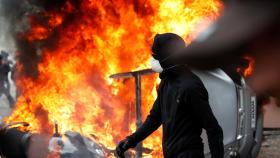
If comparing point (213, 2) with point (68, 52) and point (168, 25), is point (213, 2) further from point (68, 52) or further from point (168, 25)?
point (68, 52)

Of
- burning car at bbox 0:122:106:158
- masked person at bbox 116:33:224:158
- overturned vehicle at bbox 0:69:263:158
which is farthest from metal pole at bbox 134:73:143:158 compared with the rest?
masked person at bbox 116:33:224:158

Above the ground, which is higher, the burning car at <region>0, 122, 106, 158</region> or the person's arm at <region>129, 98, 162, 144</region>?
the person's arm at <region>129, 98, 162, 144</region>

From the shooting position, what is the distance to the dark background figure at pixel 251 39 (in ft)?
25.8

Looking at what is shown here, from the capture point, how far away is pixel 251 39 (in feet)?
31.0

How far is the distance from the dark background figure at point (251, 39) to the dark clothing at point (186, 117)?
3.60 meters

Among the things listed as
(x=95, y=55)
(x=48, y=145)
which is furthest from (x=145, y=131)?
(x=95, y=55)

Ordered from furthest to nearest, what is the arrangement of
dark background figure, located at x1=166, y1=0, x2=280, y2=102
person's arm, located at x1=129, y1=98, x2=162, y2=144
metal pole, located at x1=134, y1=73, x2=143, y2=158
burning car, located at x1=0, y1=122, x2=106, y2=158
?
dark background figure, located at x1=166, y1=0, x2=280, y2=102 → metal pole, located at x1=134, y1=73, x2=143, y2=158 → burning car, located at x1=0, y1=122, x2=106, y2=158 → person's arm, located at x1=129, y1=98, x2=162, y2=144

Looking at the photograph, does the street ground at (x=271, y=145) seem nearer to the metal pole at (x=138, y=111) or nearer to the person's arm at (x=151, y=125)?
the metal pole at (x=138, y=111)

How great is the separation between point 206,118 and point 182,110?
198 mm

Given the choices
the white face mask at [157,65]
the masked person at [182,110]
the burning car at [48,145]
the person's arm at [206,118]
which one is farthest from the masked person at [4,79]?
the person's arm at [206,118]

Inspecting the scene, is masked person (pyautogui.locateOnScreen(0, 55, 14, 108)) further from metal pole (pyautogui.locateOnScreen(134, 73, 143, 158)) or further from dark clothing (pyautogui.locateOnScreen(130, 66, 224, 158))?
dark clothing (pyautogui.locateOnScreen(130, 66, 224, 158))

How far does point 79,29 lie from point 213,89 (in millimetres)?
4330

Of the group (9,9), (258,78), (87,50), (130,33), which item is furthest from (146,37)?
(9,9)

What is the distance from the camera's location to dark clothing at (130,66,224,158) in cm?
355
